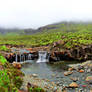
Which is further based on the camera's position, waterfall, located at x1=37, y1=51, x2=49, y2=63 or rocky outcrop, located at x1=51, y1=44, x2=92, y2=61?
waterfall, located at x1=37, y1=51, x2=49, y2=63

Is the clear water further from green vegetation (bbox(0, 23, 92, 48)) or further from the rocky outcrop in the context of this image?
green vegetation (bbox(0, 23, 92, 48))

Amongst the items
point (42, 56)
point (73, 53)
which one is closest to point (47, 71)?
point (42, 56)

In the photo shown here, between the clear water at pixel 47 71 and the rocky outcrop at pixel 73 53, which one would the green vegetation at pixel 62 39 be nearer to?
the rocky outcrop at pixel 73 53

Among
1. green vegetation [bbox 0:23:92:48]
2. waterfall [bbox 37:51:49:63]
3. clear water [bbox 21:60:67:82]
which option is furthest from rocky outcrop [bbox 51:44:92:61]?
clear water [bbox 21:60:67:82]

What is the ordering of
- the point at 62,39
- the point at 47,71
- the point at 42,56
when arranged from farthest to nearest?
the point at 62,39 → the point at 42,56 → the point at 47,71

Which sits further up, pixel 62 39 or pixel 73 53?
pixel 62 39

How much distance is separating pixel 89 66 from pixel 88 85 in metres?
9.52

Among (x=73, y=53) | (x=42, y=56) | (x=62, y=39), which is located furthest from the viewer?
(x=62, y=39)

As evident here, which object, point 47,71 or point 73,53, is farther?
point 73,53

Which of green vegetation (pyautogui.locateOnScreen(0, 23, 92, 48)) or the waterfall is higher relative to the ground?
green vegetation (pyautogui.locateOnScreen(0, 23, 92, 48))

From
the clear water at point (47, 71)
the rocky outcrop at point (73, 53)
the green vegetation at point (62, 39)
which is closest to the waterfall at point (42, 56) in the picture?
the rocky outcrop at point (73, 53)

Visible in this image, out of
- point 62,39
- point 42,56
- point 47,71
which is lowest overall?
point 47,71

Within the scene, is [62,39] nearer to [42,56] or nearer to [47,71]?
[42,56]

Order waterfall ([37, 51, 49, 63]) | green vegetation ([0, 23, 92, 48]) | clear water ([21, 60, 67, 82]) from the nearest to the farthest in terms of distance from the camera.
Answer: clear water ([21, 60, 67, 82])
waterfall ([37, 51, 49, 63])
green vegetation ([0, 23, 92, 48])
